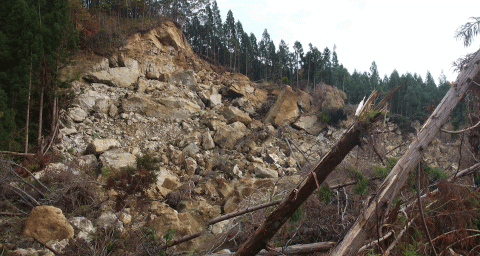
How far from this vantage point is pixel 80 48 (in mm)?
15062

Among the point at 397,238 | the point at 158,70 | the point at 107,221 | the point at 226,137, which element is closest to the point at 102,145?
the point at 107,221

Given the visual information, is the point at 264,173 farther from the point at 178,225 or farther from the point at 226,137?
the point at 178,225

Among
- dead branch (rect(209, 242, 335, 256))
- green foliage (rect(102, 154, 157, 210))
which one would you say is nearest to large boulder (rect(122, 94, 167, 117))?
green foliage (rect(102, 154, 157, 210))

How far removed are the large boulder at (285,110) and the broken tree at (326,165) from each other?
1460 centimetres

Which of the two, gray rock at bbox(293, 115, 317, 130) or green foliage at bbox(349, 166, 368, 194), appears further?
gray rock at bbox(293, 115, 317, 130)

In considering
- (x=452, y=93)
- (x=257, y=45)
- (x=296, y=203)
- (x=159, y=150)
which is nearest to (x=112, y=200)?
(x=159, y=150)

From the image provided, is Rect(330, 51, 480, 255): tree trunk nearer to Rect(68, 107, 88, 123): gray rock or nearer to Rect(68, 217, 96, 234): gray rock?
Rect(68, 217, 96, 234): gray rock

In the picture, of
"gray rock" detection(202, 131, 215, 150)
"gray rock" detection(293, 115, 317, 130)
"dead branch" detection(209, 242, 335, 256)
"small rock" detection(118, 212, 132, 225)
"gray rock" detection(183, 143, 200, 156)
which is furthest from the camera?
"gray rock" detection(293, 115, 317, 130)

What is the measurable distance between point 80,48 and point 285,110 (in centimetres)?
1437

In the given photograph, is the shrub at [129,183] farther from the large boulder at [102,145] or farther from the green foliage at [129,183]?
the large boulder at [102,145]

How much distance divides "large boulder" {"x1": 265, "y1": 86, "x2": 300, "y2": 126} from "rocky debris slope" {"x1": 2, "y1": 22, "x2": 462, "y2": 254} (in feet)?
0.25

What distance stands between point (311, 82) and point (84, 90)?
26259 millimetres

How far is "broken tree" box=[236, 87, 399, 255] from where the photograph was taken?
88.1 inches

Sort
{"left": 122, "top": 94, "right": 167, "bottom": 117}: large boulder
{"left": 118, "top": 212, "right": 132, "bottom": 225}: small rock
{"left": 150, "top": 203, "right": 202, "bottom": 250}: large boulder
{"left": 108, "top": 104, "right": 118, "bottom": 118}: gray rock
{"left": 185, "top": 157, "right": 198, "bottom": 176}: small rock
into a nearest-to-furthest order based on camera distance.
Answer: {"left": 150, "top": 203, "right": 202, "bottom": 250}: large boulder < {"left": 118, "top": 212, "right": 132, "bottom": 225}: small rock < {"left": 185, "top": 157, "right": 198, "bottom": 176}: small rock < {"left": 108, "top": 104, "right": 118, "bottom": 118}: gray rock < {"left": 122, "top": 94, "right": 167, "bottom": 117}: large boulder
